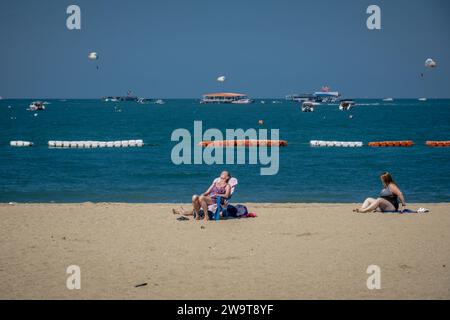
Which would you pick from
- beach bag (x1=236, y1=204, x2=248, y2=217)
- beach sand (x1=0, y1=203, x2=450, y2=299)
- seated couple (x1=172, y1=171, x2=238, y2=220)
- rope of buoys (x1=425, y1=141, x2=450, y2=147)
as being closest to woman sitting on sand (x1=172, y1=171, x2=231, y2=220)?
seated couple (x1=172, y1=171, x2=238, y2=220)

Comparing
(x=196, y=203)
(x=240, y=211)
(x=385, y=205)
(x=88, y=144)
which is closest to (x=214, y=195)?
(x=196, y=203)

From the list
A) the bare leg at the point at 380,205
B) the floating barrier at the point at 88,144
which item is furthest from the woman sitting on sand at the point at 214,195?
the floating barrier at the point at 88,144

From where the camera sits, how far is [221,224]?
13281mm

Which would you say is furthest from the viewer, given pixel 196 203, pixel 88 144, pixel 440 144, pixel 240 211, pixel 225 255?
pixel 440 144

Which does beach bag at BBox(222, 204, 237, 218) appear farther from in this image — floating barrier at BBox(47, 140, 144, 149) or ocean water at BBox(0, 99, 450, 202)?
floating barrier at BBox(47, 140, 144, 149)

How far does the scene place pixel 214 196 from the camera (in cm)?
1370

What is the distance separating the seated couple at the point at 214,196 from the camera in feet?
44.5

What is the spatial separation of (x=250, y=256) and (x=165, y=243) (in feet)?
6.00

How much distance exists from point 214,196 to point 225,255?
3432mm

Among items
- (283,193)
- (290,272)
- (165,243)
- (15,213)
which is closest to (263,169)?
(283,193)

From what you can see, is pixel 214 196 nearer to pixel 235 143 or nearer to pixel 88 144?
pixel 235 143

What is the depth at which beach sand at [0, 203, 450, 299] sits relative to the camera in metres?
8.38

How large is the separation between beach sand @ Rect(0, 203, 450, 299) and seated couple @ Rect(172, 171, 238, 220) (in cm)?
39

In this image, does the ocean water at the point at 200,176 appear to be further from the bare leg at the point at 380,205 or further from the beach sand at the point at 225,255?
the beach sand at the point at 225,255
